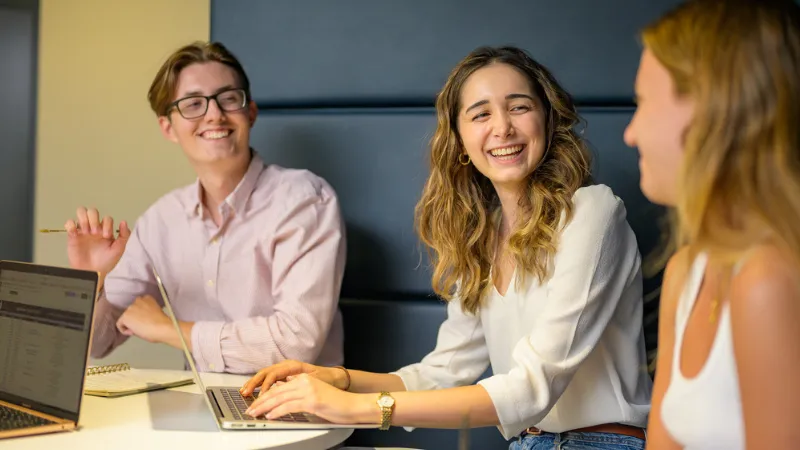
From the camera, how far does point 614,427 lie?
1599 millimetres

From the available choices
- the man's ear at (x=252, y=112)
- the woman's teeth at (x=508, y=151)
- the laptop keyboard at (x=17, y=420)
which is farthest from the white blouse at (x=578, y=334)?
the man's ear at (x=252, y=112)

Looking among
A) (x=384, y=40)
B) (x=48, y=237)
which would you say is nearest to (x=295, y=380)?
(x=384, y=40)

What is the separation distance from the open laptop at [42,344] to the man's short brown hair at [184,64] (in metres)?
0.83

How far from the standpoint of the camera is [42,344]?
1400 mm

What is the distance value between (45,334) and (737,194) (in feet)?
3.43

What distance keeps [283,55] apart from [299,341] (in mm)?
791

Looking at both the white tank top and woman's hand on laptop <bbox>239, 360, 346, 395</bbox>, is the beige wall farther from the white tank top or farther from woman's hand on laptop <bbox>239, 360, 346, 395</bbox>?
the white tank top

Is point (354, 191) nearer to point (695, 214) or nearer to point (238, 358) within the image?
point (238, 358)

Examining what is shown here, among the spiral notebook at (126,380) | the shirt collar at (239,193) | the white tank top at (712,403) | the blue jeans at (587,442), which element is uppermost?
the shirt collar at (239,193)

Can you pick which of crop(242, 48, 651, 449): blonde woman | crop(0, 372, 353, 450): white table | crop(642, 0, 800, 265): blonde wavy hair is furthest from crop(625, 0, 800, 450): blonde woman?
crop(0, 372, 353, 450): white table

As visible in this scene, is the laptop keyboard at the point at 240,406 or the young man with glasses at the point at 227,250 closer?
the laptop keyboard at the point at 240,406

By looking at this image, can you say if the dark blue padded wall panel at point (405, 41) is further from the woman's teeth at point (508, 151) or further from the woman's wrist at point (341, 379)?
the woman's wrist at point (341, 379)

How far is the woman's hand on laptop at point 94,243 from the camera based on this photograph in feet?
6.12

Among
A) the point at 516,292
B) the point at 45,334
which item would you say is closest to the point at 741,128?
the point at 516,292
